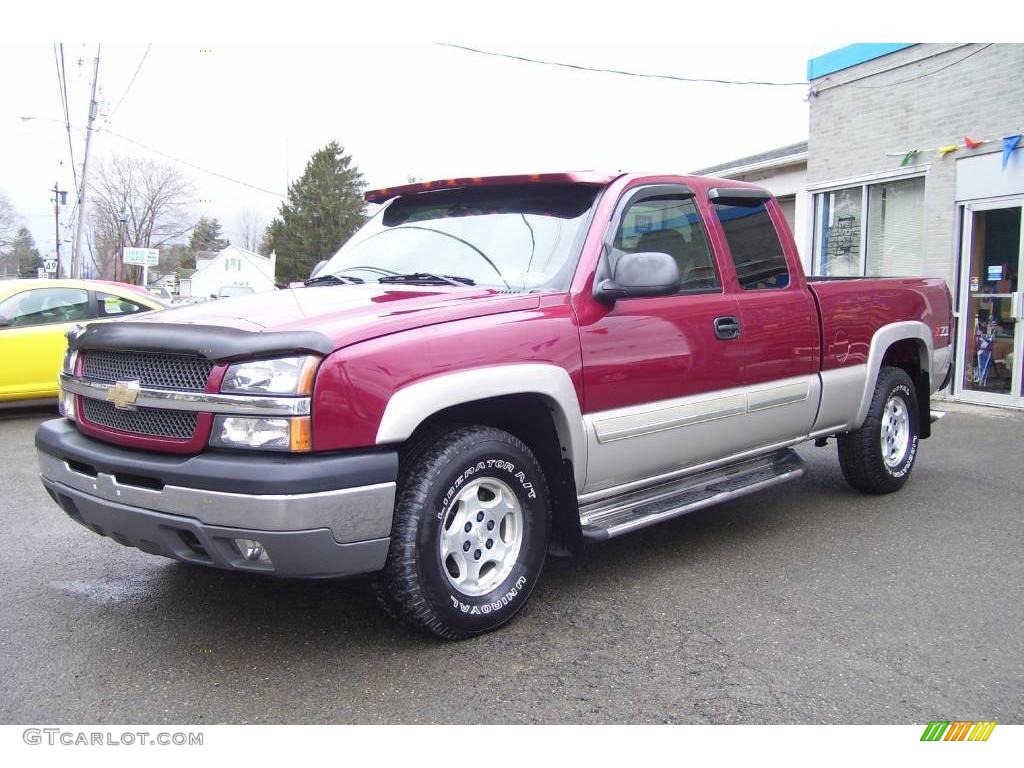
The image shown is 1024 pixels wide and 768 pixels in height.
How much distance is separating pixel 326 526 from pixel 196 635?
109 cm

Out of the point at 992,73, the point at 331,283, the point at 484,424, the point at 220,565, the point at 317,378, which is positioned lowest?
the point at 220,565

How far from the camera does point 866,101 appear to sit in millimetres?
11906

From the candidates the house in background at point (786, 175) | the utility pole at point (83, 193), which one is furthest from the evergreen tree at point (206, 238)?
the house in background at point (786, 175)

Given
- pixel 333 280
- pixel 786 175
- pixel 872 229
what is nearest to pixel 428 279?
pixel 333 280

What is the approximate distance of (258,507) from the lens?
2.95m

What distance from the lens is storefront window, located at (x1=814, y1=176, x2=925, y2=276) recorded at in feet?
37.7

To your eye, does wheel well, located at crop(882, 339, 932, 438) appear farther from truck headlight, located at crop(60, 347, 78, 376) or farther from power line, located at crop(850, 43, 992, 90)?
power line, located at crop(850, 43, 992, 90)

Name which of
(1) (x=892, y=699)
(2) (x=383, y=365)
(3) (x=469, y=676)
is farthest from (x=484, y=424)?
(1) (x=892, y=699)

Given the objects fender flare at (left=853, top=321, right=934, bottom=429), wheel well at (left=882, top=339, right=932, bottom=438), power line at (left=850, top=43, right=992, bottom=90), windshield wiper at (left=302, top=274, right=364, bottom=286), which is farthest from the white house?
windshield wiper at (left=302, top=274, right=364, bottom=286)

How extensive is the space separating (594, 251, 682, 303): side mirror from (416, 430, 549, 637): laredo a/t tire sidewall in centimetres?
83

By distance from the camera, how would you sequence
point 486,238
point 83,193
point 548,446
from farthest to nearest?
point 83,193
point 486,238
point 548,446

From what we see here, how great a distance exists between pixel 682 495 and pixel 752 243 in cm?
157

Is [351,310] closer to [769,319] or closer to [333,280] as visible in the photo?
[333,280]
